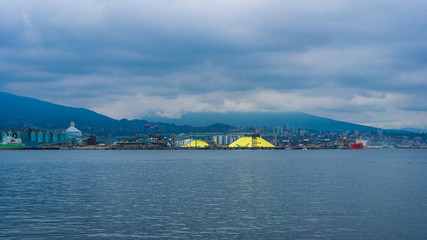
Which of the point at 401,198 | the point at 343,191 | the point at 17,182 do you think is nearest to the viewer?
the point at 401,198

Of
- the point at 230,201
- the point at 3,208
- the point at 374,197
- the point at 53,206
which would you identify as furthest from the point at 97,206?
the point at 374,197

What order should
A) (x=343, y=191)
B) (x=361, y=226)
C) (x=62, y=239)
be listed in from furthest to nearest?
(x=343, y=191)
(x=361, y=226)
(x=62, y=239)

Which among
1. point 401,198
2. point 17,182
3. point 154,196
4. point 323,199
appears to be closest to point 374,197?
point 401,198

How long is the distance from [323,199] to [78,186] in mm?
27280

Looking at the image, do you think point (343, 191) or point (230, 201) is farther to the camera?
point (343, 191)

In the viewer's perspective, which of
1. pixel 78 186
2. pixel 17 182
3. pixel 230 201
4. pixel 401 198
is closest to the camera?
pixel 230 201

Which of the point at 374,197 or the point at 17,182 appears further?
the point at 17,182

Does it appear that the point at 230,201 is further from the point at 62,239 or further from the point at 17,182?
the point at 17,182

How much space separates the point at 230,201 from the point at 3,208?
17733 mm

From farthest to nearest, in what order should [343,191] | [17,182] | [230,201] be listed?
[17,182] → [343,191] → [230,201]

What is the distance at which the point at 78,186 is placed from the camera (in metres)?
53.2

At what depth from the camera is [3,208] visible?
3600cm

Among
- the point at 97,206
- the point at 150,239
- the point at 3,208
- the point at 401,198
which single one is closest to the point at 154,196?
the point at 97,206

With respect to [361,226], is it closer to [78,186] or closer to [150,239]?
[150,239]
